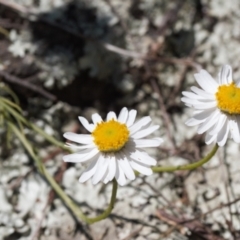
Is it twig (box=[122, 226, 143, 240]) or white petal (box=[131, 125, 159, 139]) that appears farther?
twig (box=[122, 226, 143, 240])

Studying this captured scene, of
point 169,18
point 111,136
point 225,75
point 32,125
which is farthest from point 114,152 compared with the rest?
point 169,18

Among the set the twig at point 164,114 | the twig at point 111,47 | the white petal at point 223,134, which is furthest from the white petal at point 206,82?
the twig at point 111,47

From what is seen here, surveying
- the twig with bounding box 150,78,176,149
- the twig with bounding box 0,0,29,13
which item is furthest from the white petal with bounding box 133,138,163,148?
the twig with bounding box 0,0,29,13

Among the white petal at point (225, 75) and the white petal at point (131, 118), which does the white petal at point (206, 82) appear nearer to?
the white petal at point (225, 75)

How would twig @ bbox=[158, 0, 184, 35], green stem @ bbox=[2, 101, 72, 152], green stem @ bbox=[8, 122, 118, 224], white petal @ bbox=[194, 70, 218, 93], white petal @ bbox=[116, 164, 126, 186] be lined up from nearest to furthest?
white petal @ bbox=[116, 164, 126, 186], white petal @ bbox=[194, 70, 218, 93], green stem @ bbox=[8, 122, 118, 224], green stem @ bbox=[2, 101, 72, 152], twig @ bbox=[158, 0, 184, 35]

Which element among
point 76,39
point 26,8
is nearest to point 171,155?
point 76,39

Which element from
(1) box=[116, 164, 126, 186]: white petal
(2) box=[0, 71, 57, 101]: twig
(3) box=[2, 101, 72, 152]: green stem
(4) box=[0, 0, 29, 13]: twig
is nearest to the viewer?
(1) box=[116, 164, 126, 186]: white petal

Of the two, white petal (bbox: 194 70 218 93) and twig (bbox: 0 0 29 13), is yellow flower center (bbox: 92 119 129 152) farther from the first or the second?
twig (bbox: 0 0 29 13)

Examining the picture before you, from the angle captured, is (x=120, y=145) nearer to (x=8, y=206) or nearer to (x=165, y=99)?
(x=8, y=206)
